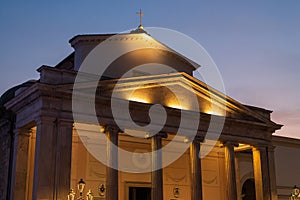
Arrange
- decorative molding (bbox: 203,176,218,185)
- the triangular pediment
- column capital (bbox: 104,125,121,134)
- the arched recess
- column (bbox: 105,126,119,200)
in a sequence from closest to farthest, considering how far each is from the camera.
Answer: column (bbox: 105,126,119,200), column capital (bbox: 104,125,121,134), the triangular pediment, decorative molding (bbox: 203,176,218,185), the arched recess

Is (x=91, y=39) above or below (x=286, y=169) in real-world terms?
above

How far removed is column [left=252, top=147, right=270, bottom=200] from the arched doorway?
4.29 metres

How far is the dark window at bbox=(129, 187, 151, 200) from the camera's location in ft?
76.3

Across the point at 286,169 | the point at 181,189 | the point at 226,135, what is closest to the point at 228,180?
the point at 226,135

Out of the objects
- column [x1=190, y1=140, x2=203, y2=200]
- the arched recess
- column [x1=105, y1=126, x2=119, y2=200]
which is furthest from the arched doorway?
column [x1=105, y1=126, x2=119, y2=200]

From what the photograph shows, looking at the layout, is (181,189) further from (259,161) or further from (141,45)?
(141,45)

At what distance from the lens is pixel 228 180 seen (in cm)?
2200

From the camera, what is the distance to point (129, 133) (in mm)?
20594

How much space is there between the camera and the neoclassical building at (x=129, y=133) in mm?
17531

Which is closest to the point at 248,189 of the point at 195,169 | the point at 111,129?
the point at 195,169

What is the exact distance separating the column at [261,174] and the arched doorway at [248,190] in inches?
169

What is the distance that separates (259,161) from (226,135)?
2.59 metres

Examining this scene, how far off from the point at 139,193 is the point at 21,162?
22.7 ft

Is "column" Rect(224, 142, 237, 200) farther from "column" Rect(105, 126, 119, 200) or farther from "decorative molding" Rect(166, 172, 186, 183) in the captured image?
"column" Rect(105, 126, 119, 200)
